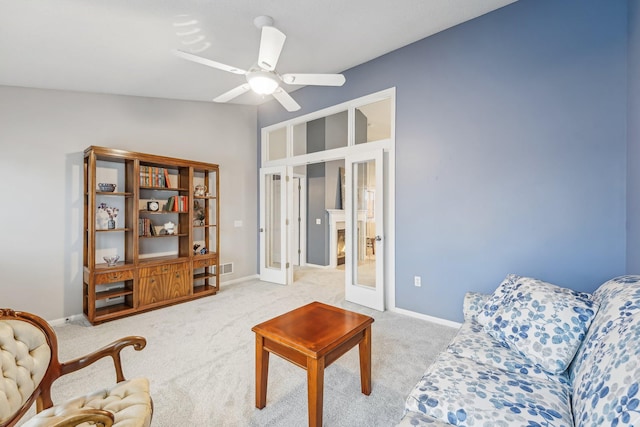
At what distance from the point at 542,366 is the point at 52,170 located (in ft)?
15.4

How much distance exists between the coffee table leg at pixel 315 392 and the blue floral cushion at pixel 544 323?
1.12 metres

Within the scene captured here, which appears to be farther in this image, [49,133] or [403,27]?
[49,133]

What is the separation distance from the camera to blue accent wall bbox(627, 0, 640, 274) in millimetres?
1951

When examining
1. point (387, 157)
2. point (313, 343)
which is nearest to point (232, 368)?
point (313, 343)

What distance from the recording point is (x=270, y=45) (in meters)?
2.08

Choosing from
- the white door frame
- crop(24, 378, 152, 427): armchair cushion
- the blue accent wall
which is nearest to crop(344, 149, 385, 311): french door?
the white door frame

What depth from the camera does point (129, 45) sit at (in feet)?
8.50

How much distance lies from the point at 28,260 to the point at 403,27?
468 cm

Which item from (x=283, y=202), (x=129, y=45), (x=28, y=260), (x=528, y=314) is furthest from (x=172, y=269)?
(x=528, y=314)

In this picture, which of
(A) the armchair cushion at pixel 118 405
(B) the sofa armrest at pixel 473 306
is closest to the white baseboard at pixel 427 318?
(B) the sofa armrest at pixel 473 306

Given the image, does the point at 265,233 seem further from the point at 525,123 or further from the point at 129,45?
the point at 525,123

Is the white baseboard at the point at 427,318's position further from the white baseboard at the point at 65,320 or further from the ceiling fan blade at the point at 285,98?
the white baseboard at the point at 65,320

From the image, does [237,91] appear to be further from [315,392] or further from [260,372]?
[315,392]

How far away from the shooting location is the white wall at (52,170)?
2.96 metres
